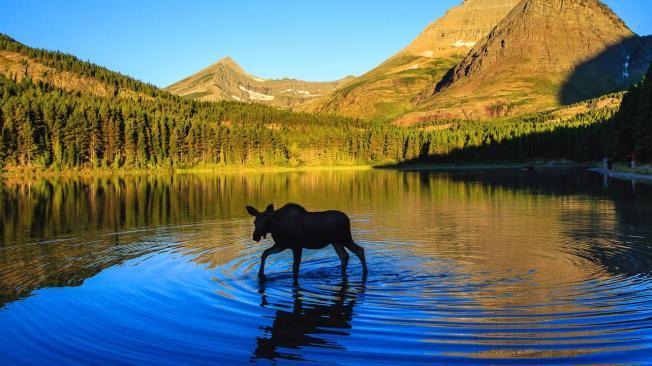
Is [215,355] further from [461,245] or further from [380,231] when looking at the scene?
[380,231]

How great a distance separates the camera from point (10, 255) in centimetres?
2670

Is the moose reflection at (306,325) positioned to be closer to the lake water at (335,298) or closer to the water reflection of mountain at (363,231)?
the lake water at (335,298)

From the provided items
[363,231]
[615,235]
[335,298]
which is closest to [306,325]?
[335,298]

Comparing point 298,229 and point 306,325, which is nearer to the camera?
point 306,325

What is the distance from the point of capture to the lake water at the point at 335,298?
13.1 meters

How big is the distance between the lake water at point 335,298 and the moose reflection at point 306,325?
6 cm

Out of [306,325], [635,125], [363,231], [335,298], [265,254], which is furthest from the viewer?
[635,125]

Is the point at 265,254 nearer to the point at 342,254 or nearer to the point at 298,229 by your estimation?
the point at 298,229

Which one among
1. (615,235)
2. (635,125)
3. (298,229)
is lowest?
(615,235)

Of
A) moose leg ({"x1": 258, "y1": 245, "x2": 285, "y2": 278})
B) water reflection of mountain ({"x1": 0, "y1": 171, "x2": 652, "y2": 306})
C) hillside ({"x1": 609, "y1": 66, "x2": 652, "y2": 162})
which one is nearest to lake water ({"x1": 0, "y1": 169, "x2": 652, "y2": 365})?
water reflection of mountain ({"x1": 0, "y1": 171, "x2": 652, "y2": 306})

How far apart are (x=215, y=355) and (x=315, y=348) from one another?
7.37 ft

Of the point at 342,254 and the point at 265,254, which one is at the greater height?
the point at 265,254

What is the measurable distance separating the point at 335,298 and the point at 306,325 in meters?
2.92

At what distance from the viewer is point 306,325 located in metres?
15.3
